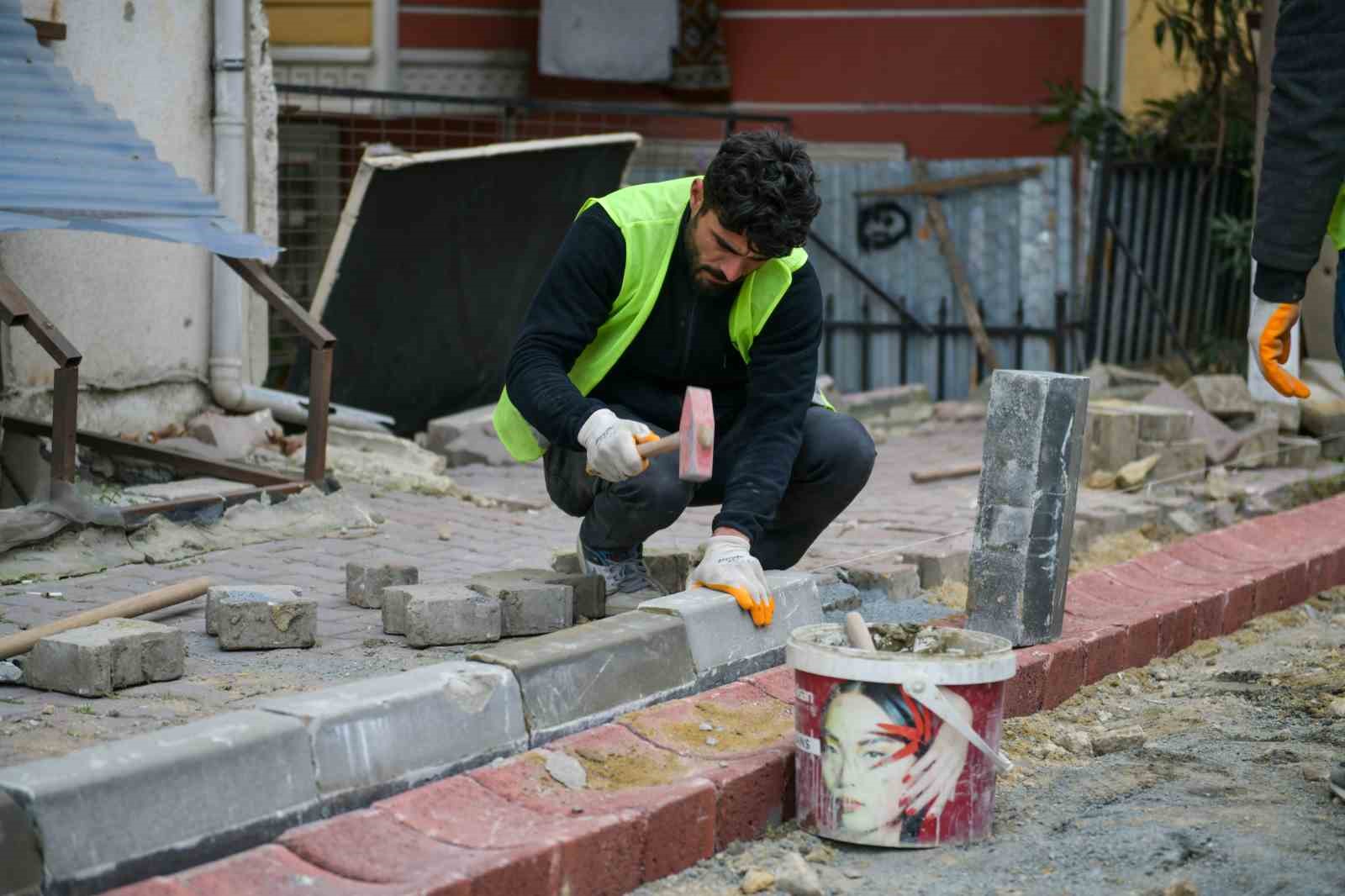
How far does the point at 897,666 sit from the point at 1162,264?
352 inches

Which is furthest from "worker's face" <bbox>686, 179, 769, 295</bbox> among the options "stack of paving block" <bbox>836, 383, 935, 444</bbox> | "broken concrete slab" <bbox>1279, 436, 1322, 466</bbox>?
"stack of paving block" <bbox>836, 383, 935, 444</bbox>

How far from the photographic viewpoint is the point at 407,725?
122 inches

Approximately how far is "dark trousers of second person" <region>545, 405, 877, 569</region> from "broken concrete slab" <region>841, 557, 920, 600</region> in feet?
2.08

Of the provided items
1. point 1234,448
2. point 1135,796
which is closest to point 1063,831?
point 1135,796

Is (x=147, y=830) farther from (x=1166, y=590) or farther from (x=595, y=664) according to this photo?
(x=1166, y=590)

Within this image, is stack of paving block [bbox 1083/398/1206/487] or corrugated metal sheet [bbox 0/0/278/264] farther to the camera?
stack of paving block [bbox 1083/398/1206/487]

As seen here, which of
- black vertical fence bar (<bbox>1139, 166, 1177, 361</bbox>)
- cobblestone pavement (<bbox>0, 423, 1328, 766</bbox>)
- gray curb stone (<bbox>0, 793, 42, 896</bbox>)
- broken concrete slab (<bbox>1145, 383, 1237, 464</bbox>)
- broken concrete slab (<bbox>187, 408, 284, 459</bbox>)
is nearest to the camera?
gray curb stone (<bbox>0, 793, 42, 896</bbox>)

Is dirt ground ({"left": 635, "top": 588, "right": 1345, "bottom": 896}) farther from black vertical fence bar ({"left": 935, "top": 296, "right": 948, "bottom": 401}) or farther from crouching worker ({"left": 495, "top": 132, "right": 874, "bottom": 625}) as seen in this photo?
black vertical fence bar ({"left": 935, "top": 296, "right": 948, "bottom": 401})

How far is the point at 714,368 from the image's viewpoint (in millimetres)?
4492

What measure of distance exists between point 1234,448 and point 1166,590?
3.47 metres

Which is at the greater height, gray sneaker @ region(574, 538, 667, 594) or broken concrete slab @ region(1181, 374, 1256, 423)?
broken concrete slab @ region(1181, 374, 1256, 423)

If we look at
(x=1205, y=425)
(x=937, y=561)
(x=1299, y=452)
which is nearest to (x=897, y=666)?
(x=937, y=561)

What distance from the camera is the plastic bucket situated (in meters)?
3.12

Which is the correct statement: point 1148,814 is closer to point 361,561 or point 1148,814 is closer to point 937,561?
point 937,561
